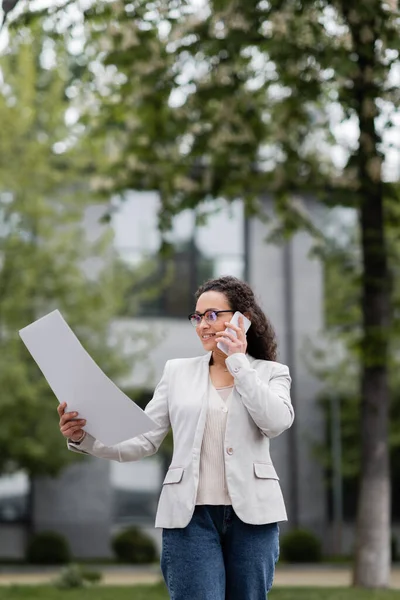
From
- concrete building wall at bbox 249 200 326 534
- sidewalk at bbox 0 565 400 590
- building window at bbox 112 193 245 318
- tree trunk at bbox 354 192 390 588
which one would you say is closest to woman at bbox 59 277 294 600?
tree trunk at bbox 354 192 390 588

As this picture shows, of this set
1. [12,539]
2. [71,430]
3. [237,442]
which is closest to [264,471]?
[237,442]

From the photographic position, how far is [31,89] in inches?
624

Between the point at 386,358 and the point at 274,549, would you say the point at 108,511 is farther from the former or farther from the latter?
the point at 274,549

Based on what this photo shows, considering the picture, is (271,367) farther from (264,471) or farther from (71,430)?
(71,430)

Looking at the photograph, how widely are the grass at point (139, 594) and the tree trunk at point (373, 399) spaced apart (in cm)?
57

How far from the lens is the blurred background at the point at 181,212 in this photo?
9469mm

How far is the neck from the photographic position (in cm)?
390

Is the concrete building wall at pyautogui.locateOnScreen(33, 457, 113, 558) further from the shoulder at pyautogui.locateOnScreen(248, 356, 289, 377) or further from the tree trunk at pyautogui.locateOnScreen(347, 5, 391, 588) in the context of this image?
the shoulder at pyautogui.locateOnScreen(248, 356, 289, 377)

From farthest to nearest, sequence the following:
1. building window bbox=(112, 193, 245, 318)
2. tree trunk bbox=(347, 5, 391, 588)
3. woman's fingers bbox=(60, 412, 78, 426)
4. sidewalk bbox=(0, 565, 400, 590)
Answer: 1. building window bbox=(112, 193, 245, 318)
2. sidewalk bbox=(0, 565, 400, 590)
3. tree trunk bbox=(347, 5, 391, 588)
4. woman's fingers bbox=(60, 412, 78, 426)

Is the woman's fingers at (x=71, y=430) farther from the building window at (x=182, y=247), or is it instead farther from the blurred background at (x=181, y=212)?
the building window at (x=182, y=247)

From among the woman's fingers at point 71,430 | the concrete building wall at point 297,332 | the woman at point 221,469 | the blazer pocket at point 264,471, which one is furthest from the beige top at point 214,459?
the concrete building wall at point 297,332

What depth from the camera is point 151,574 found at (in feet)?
57.9

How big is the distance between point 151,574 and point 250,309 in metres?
14.5

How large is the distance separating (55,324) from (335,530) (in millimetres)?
19215
